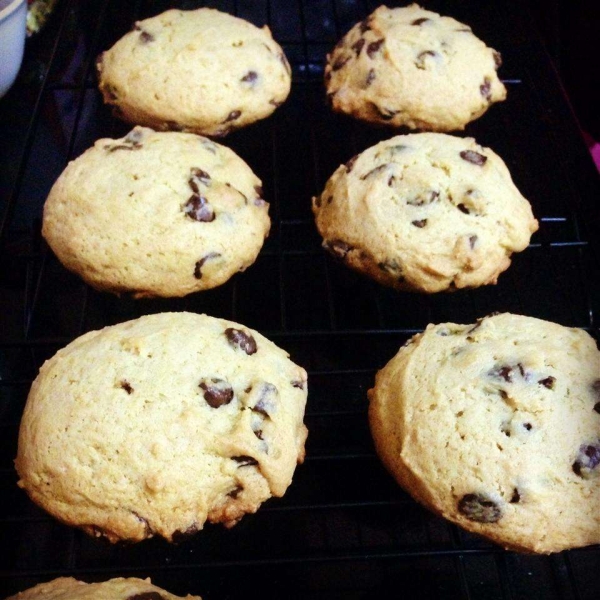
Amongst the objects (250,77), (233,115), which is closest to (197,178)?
(233,115)

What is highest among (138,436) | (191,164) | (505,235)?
(191,164)

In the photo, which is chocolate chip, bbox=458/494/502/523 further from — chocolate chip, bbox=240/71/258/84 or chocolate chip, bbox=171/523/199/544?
chocolate chip, bbox=240/71/258/84

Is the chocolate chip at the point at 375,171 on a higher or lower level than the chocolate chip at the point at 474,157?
higher

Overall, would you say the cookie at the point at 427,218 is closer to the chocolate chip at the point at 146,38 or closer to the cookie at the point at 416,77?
the cookie at the point at 416,77

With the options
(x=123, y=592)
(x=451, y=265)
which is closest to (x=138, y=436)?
(x=123, y=592)

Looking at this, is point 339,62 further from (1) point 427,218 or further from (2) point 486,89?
(1) point 427,218

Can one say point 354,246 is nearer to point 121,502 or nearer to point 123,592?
point 121,502

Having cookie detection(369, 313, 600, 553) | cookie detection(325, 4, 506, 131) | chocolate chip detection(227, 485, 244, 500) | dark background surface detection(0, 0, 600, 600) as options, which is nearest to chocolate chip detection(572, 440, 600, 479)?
cookie detection(369, 313, 600, 553)

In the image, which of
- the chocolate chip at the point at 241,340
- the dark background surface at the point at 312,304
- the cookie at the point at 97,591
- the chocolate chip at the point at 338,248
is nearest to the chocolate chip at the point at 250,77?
the dark background surface at the point at 312,304
